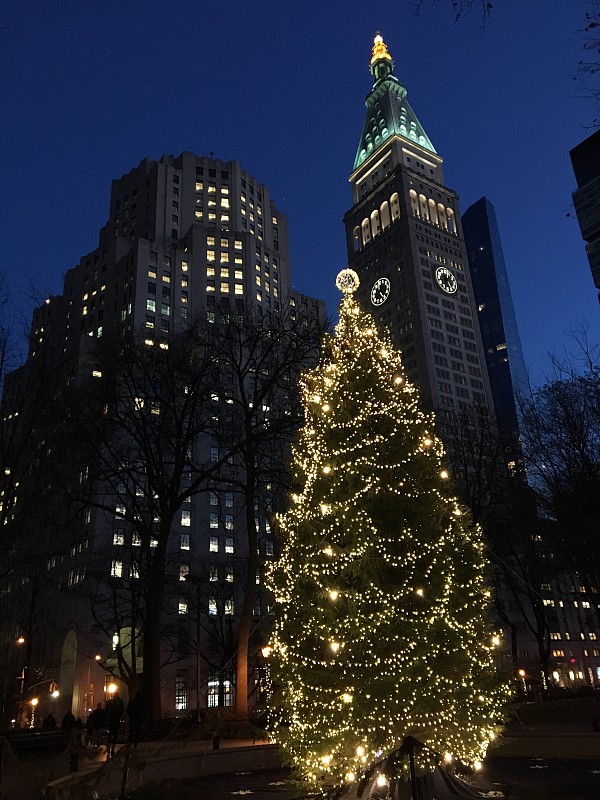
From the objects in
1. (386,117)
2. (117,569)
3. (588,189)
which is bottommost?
(117,569)

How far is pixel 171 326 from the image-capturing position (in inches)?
3189

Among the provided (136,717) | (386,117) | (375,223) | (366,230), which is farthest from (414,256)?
(136,717)

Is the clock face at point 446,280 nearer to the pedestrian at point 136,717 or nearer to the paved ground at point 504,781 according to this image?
the pedestrian at point 136,717

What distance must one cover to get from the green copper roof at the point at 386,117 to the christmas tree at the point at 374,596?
155670 millimetres

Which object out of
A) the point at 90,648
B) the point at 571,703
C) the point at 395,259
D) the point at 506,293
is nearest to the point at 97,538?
the point at 90,648

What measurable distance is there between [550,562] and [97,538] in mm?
43187

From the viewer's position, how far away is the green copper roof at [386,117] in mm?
155125

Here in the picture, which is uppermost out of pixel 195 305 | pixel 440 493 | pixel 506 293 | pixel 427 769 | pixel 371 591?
pixel 506 293

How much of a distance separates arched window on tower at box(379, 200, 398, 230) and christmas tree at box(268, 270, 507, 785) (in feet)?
440

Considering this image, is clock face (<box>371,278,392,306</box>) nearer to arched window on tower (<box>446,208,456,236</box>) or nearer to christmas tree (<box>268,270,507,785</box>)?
arched window on tower (<box>446,208,456,236</box>)

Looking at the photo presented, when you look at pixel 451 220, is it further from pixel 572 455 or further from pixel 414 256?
pixel 572 455

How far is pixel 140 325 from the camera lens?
79.8m

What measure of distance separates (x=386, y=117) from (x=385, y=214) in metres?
35.8

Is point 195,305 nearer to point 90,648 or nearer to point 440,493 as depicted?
point 90,648
